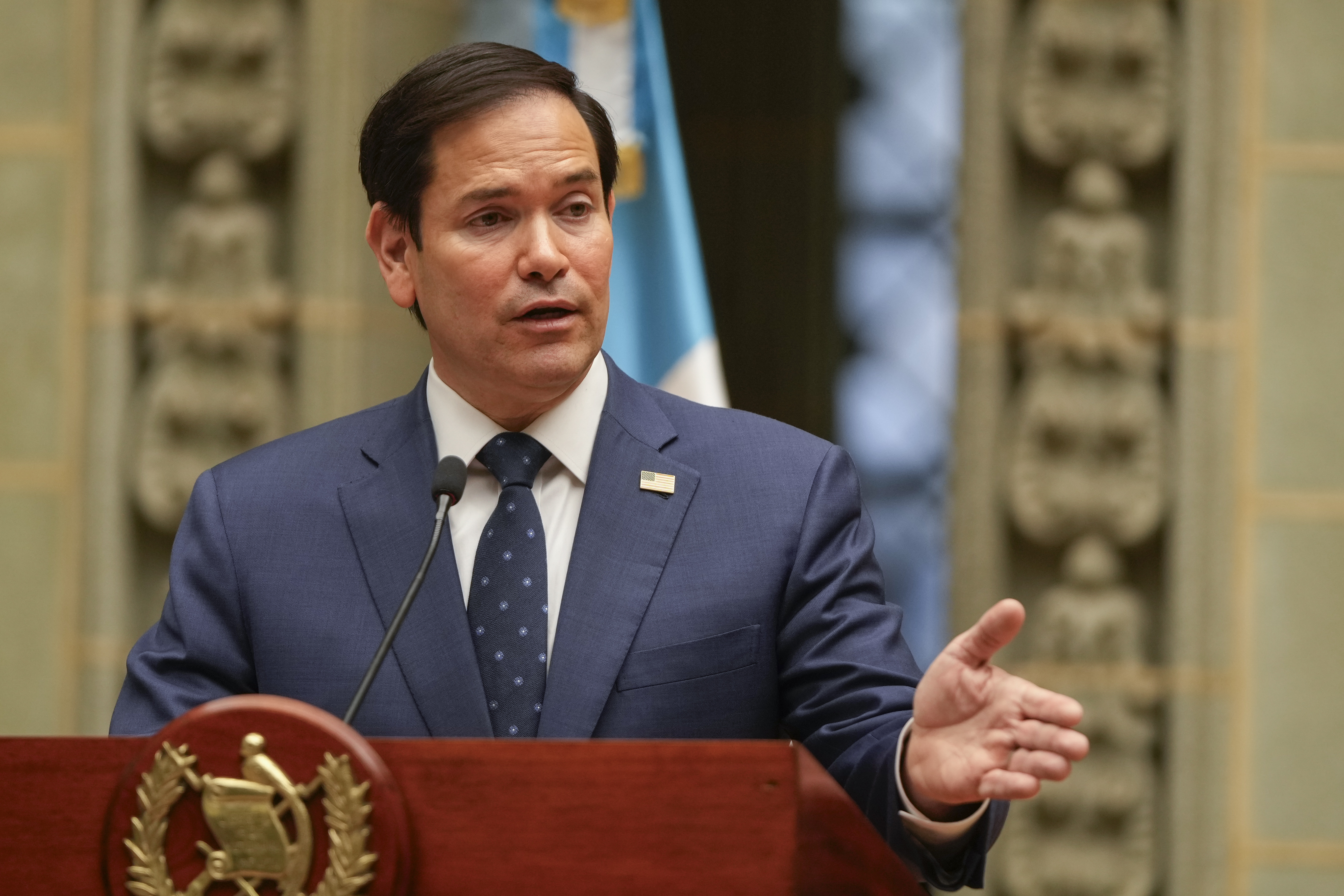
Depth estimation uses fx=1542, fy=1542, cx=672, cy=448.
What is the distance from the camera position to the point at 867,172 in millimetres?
4508

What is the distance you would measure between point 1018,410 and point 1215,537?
535 millimetres

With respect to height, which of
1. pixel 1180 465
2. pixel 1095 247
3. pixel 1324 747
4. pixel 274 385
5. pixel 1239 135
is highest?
pixel 1239 135

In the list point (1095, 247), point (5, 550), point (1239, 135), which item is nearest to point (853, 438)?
point (1095, 247)

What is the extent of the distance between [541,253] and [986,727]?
883 mm

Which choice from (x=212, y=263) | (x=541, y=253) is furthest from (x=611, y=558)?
(x=212, y=263)

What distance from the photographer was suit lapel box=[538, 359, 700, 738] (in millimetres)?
1953

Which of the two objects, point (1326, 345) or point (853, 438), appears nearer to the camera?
point (1326, 345)

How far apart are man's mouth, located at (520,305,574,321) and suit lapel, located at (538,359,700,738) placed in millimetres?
171

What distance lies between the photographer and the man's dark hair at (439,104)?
2.15m

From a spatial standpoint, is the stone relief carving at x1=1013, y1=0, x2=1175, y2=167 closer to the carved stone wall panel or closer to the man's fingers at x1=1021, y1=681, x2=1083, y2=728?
the carved stone wall panel

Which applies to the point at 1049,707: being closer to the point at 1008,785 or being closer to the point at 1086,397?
the point at 1008,785

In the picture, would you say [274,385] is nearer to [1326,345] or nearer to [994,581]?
[994,581]

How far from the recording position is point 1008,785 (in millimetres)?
1559

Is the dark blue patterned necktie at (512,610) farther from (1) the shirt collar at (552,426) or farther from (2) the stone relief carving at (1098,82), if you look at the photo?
(2) the stone relief carving at (1098,82)
